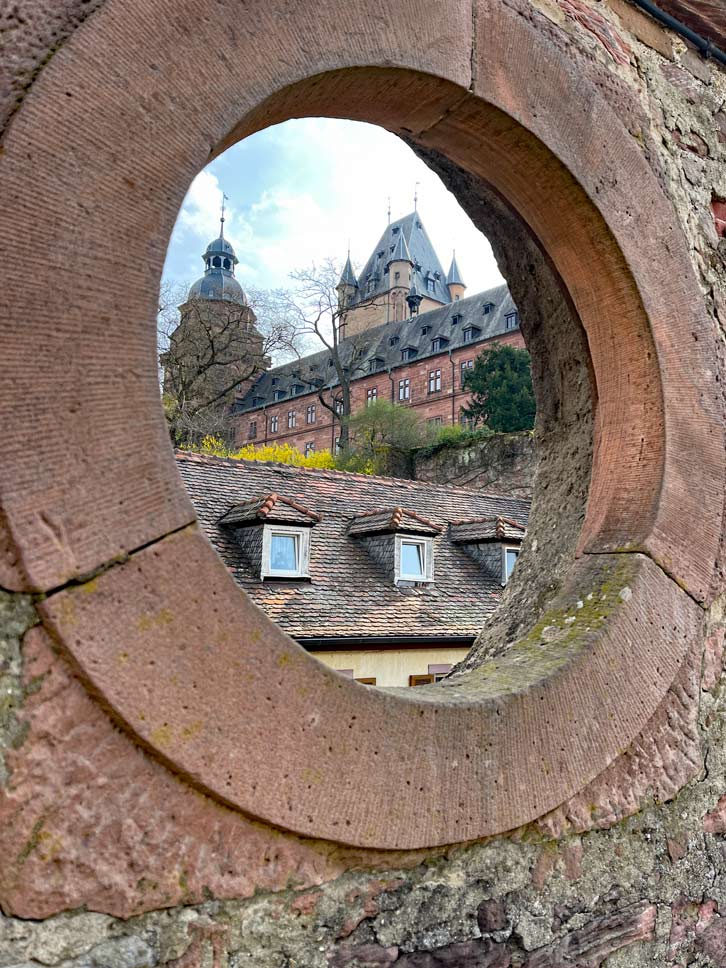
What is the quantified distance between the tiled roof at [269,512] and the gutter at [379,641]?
142cm

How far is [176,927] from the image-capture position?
1.18m

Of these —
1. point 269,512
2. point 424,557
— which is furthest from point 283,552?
point 424,557

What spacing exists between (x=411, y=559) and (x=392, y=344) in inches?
1379

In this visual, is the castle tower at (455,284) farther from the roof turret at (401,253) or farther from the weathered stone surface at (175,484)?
the weathered stone surface at (175,484)

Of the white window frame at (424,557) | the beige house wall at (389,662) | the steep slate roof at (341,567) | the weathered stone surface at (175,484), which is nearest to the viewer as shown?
the weathered stone surface at (175,484)

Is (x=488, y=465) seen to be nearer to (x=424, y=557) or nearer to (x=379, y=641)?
(x=424, y=557)

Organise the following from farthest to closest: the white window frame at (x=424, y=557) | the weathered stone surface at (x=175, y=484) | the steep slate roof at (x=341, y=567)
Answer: the white window frame at (x=424, y=557), the steep slate roof at (x=341, y=567), the weathered stone surface at (x=175, y=484)

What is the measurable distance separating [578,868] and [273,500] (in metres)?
7.64

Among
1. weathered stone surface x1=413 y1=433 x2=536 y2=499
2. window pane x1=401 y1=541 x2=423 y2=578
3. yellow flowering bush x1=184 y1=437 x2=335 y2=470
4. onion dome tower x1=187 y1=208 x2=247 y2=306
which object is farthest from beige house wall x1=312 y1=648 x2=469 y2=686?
onion dome tower x1=187 y1=208 x2=247 y2=306

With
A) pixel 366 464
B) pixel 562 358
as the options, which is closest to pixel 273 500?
pixel 562 358

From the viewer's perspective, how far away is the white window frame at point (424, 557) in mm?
9945

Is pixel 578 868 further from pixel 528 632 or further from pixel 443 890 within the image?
pixel 528 632

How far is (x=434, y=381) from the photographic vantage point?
40.5 m

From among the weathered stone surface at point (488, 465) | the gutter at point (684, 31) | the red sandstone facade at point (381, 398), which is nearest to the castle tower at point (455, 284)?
the red sandstone facade at point (381, 398)
